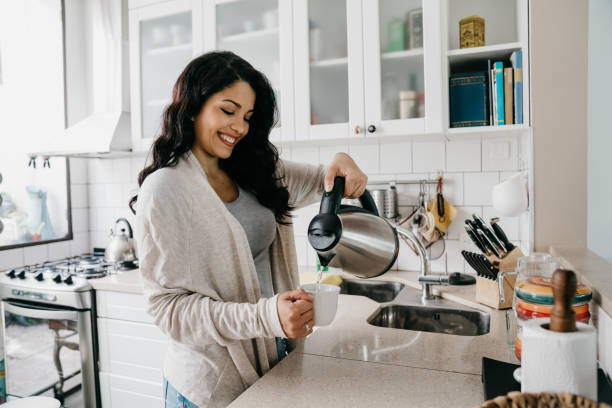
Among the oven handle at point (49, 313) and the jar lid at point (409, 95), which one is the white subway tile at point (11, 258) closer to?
the oven handle at point (49, 313)

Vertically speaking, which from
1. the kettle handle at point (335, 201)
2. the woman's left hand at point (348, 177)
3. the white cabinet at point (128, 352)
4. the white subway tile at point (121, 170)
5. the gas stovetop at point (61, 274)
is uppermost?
the white subway tile at point (121, 170)

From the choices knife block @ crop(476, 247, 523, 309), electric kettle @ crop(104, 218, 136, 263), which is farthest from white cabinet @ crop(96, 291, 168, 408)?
knife block @ crop(476, 247, 523, 309)

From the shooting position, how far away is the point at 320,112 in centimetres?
190

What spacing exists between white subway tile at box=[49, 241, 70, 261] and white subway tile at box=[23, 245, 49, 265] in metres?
0.03

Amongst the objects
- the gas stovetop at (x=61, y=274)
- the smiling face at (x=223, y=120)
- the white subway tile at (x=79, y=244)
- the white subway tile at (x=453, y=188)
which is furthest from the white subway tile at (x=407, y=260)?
the white subway tile at (x=79, y=244)

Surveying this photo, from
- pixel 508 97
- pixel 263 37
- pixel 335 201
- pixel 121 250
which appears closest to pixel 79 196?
pixel 121 250

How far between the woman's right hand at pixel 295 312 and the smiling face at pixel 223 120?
43cm

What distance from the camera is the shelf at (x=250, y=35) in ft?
6.47

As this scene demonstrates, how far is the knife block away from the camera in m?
1.37

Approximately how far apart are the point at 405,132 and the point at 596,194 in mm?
804

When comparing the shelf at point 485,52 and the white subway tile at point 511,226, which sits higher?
the shelf at point 485,52

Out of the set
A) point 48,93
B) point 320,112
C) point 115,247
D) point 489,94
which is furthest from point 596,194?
point 48,93

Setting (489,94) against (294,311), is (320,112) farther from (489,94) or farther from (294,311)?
(294,311)

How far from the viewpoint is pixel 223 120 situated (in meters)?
1.04
